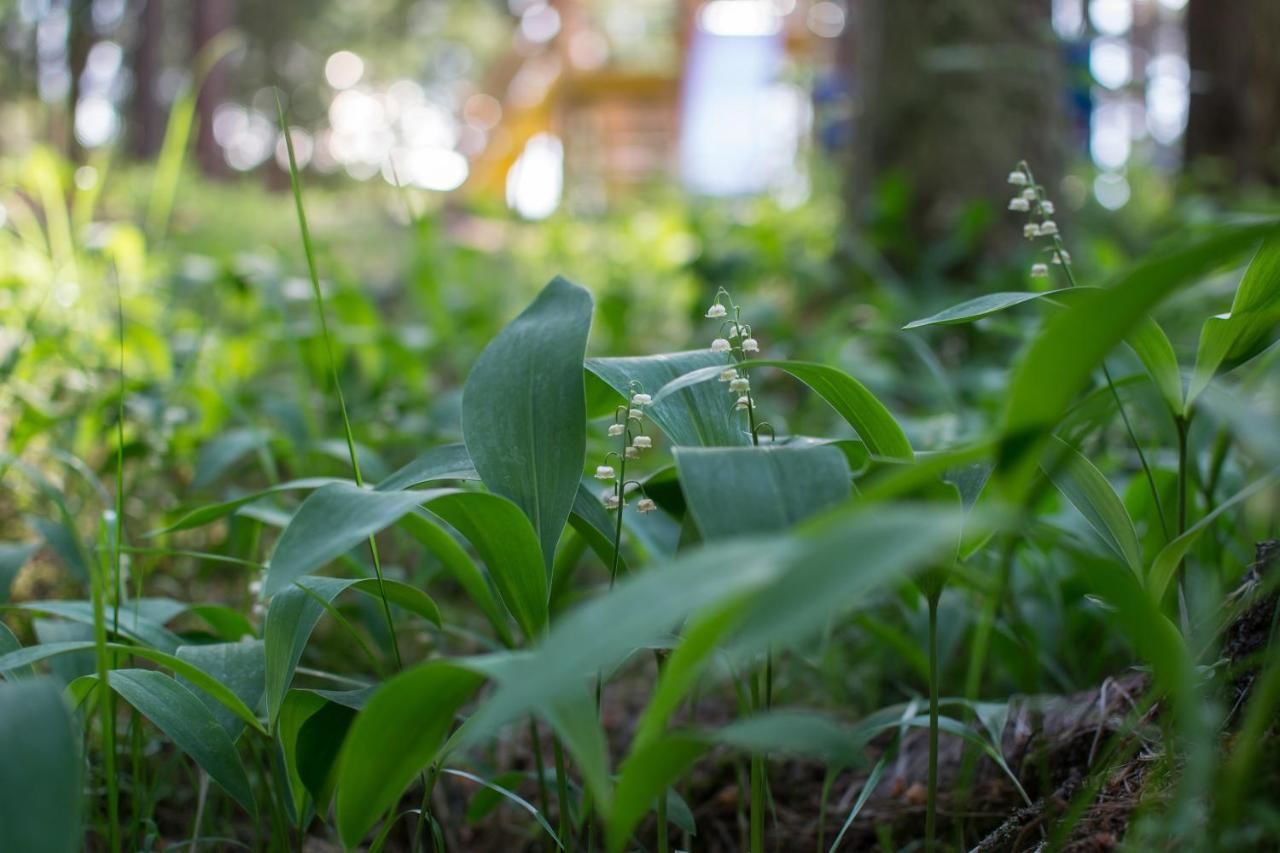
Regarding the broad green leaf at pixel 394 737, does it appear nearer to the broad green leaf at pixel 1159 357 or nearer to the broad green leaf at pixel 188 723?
the broad green leaf at pixel 188 723

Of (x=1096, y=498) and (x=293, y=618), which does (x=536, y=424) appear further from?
(x=1096, y=498)

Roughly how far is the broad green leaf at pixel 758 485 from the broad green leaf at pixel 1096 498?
0.89 ft

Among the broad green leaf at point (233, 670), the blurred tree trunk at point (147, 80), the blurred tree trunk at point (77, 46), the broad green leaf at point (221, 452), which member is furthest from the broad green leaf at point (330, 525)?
the blurred tree trunk at point (147, 80)

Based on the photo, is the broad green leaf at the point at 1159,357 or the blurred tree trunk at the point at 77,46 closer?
the broad green leaf at the point at 1159,357

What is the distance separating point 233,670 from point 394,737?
294mm

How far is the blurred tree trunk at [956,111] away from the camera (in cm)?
296

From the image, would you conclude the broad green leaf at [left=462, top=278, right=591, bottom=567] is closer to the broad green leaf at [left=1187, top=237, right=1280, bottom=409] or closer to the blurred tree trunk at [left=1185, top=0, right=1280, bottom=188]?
the broad green leaf at [left=1187, top=237, right=1280, bottom=409]

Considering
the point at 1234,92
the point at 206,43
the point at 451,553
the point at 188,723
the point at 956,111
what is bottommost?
the point at 188,723

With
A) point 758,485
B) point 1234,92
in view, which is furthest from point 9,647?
point 1234,92

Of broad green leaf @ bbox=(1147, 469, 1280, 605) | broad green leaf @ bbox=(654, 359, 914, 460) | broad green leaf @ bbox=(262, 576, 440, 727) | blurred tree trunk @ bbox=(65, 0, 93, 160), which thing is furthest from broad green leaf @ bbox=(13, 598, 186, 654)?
blurred tree trunk @ bbox=(65, 0, 93, 160)

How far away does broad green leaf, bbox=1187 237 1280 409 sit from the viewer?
29.2 inches

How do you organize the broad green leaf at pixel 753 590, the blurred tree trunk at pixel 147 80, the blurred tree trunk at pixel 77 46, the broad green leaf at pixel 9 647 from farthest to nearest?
the blurred tree trunk at pixel 147 80 → the blurred tree trunk at pixel 77 46 → the broad green leaf at pixel 9 647 → the broad green leaf at pixel 753 590

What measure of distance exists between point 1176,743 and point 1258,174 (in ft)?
15.8

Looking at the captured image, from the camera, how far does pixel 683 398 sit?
73 centimetres
